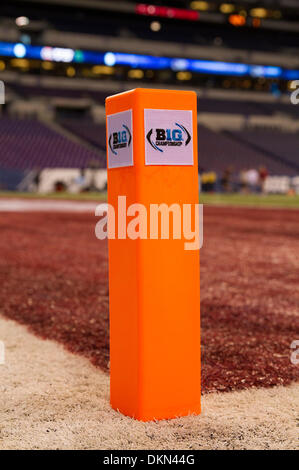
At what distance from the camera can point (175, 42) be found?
4988 centimetres

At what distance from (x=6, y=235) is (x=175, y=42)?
42.8 metres

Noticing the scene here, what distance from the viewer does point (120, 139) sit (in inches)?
85.7

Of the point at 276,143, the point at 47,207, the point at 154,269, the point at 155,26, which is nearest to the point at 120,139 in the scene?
the point at 154,269

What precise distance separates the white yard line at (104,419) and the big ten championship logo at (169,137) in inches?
40.6

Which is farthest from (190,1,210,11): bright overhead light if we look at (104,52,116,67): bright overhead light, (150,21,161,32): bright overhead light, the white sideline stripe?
the white sideline stripe

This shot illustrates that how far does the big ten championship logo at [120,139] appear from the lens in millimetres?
2124

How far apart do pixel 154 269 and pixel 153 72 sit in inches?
2038

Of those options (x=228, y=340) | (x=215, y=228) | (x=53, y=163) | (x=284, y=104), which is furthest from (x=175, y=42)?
(x=228, y=340)

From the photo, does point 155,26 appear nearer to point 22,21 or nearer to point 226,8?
point 226,8

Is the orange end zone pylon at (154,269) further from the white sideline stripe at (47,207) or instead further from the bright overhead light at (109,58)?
the bright overhead light at (109,58)

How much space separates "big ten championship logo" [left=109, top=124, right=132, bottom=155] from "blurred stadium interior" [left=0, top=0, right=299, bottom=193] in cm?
3307

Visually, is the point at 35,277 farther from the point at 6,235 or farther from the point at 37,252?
the point at 6,235

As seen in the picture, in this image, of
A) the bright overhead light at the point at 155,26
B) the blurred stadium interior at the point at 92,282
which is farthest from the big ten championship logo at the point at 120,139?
the bright overhead light at the point at 155,26

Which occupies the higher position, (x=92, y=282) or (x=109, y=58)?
(x=109, y=58)
